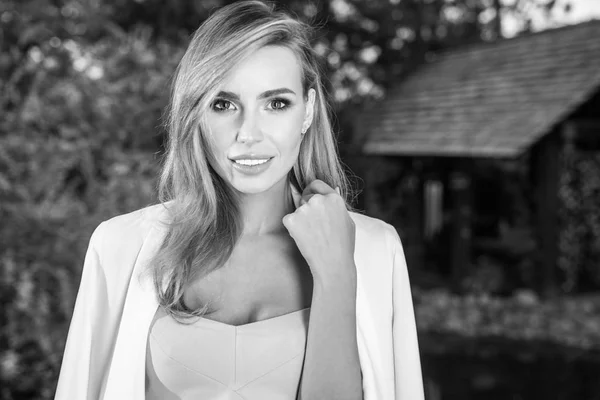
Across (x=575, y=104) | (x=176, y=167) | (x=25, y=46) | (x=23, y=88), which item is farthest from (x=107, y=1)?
(x=176, y=167)

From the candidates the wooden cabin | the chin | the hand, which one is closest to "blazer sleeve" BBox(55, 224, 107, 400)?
the chin

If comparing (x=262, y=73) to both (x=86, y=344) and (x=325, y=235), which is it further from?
(x=86, y=344)

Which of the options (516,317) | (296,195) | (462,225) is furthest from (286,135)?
(462,225)

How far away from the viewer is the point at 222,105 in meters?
1.95

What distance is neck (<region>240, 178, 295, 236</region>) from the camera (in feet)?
7.17

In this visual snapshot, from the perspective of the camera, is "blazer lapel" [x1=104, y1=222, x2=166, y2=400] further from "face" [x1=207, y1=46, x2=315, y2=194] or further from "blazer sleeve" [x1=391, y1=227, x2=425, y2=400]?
"blazer sleeve" [x1=391, y1=227, x2=425, y2=400]

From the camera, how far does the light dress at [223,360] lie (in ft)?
6.20

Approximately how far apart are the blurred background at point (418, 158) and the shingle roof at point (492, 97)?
0.15ft

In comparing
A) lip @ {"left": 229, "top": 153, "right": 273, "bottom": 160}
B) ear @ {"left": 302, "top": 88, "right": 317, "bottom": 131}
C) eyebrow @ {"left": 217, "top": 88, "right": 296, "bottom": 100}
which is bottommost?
lip @ {"left": 229, "top": 153, "right": 273, "bottom": 160}

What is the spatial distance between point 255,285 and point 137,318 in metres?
0.37

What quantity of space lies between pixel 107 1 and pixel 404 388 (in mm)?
9459

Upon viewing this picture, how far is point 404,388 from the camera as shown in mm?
1957

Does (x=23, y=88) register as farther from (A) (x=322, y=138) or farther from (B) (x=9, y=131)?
(A) (x=322, y=138)

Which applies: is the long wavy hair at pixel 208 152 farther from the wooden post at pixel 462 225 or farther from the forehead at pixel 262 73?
the wooden post at pixel 462 225
